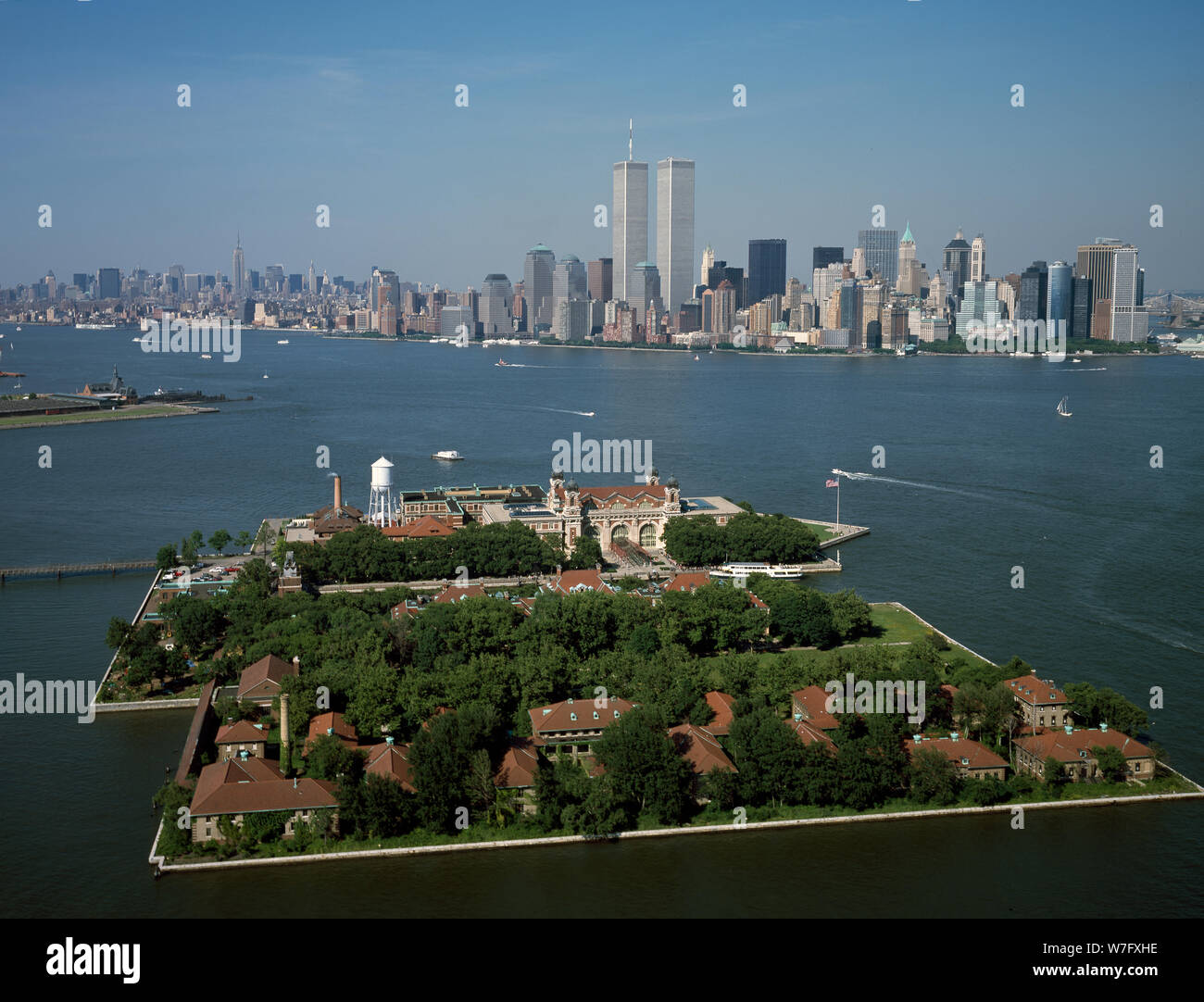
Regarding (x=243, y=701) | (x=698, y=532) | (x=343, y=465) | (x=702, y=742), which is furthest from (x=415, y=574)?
(x=343, y=465)

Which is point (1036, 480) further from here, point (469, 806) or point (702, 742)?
point (469, 806)

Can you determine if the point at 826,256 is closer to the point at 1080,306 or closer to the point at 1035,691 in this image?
the point at 1080,306

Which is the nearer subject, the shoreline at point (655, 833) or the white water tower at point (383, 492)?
the shoreline at point (655, 833)

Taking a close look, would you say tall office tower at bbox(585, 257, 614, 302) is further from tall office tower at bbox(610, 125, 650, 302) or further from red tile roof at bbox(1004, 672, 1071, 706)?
red tile roof at bbox(1004, 672, 1071, 706)

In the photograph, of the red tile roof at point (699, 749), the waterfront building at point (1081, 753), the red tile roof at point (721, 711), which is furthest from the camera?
the red tile roof at point (721, 711)

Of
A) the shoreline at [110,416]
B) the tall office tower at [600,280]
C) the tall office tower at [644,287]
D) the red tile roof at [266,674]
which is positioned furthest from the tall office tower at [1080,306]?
the red tile roof at [266,674]

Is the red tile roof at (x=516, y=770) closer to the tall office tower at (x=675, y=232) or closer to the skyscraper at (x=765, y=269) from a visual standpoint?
the skyscraper at (x=765, y=269)

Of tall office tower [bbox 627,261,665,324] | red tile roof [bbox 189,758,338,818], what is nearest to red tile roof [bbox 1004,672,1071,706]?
red tile roof [bbox 189,758,338,818]
